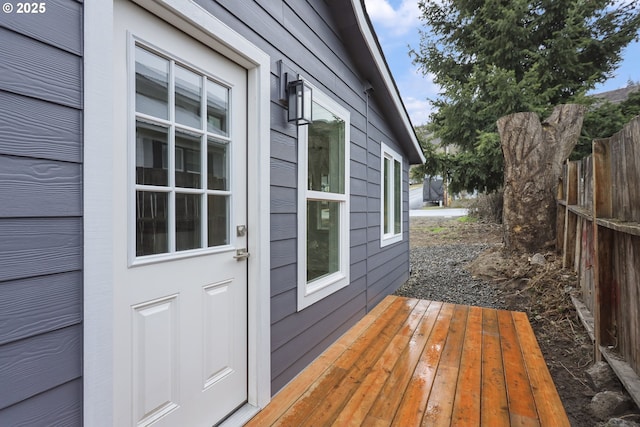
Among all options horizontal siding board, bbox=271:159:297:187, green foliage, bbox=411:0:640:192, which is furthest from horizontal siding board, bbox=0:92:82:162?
green foliage, bbox=411:0:640:192

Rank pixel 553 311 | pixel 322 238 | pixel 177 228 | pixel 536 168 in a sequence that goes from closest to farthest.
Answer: pixel 177 228 < pixel 322 238 < pixel 553 311 < pixel 536 168

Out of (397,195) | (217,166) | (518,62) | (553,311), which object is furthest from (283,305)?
(518,62)

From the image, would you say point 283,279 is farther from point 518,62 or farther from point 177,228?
point 518,62

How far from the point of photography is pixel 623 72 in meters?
7.36

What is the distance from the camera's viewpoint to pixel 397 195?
16.4 ft

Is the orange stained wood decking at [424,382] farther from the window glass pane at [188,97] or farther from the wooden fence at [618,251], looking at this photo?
the window glass pane at [188,97]

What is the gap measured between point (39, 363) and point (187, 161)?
89 cm

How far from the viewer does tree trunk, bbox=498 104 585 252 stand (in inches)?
179

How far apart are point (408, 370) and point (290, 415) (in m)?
0.85

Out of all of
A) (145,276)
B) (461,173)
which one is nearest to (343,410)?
(145,276)

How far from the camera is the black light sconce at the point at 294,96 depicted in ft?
6.71

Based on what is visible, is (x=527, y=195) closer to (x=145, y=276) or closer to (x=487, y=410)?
(x=487, y=410)

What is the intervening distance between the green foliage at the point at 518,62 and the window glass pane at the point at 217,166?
6403 mm

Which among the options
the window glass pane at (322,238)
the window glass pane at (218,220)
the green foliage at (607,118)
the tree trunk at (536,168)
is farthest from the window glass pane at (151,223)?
the green foliage at (607,118)
